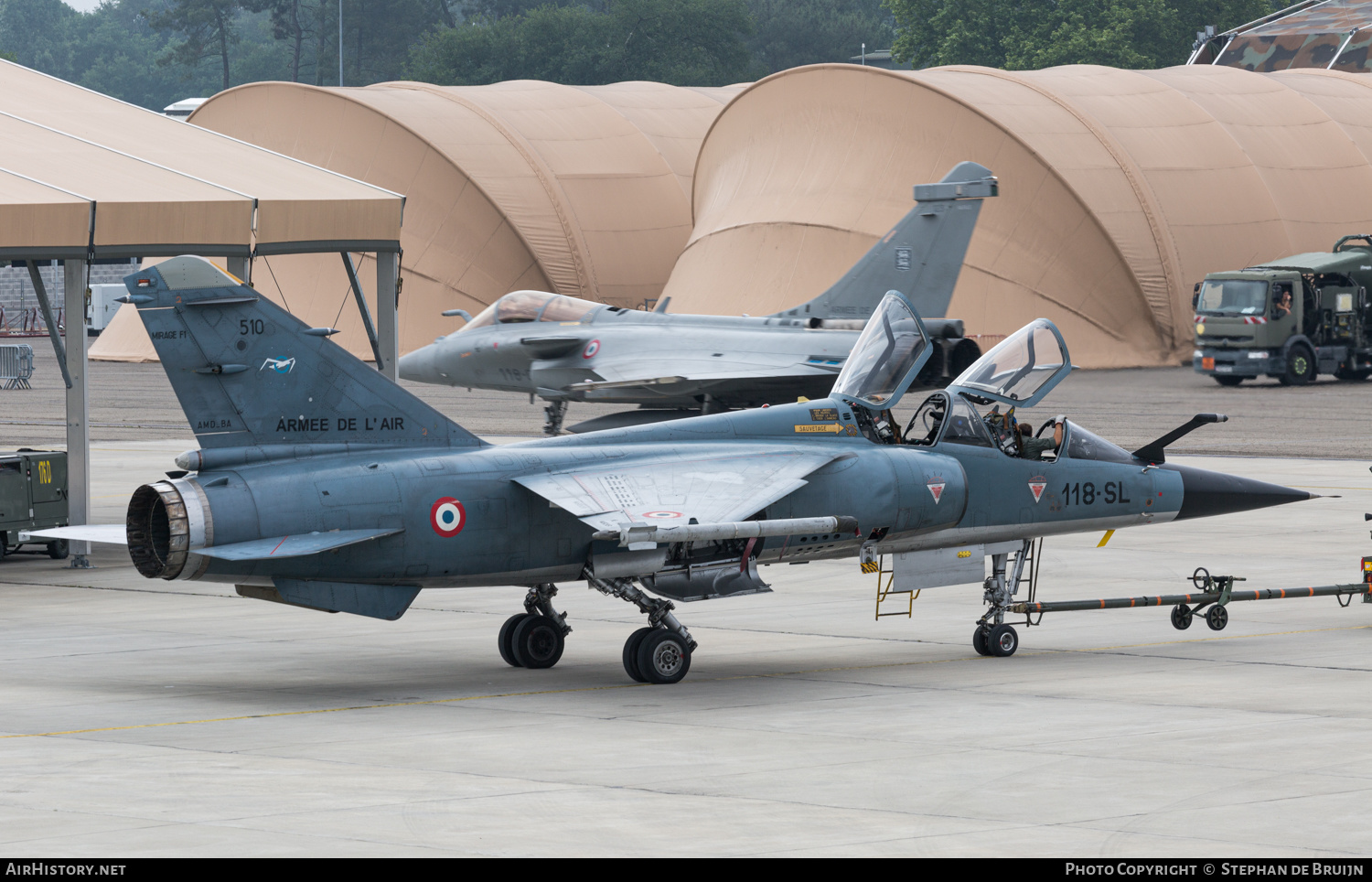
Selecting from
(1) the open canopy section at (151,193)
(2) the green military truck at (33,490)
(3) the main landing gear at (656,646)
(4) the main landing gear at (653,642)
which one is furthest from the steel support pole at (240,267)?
(3) the main landing gear at (656,646)

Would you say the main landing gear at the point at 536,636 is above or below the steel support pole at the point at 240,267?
below

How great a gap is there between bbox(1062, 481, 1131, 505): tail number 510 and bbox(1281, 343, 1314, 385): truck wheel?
34.6 meters

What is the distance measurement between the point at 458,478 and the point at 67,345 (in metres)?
9.03

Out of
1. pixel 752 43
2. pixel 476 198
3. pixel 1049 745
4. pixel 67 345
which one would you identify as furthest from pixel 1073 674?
pixel 752 43

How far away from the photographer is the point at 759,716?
40.5ft

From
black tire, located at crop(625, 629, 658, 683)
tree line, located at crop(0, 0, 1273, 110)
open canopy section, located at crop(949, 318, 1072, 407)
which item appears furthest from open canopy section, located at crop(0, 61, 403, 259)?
tree line, located at crop(0, 0, 1273, 110)

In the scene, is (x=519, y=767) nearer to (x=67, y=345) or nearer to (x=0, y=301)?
(x=67, y=345)

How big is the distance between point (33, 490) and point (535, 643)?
30.6 feet

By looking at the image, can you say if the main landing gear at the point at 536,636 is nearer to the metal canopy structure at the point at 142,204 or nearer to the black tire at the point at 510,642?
the black tire at the point at 510,642

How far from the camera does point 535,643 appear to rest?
573 inches

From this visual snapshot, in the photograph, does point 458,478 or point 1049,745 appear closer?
point 1049,745

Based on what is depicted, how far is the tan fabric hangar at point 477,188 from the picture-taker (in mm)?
59156

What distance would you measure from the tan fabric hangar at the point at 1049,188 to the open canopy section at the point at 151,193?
30876mm

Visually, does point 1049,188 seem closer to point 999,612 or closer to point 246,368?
point 999,612
